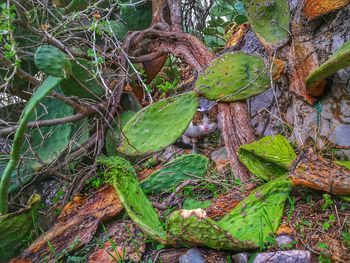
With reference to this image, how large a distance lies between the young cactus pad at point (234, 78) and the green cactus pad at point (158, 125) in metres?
0.09

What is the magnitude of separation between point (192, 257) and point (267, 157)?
52 cm

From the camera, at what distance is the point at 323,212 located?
1.54m

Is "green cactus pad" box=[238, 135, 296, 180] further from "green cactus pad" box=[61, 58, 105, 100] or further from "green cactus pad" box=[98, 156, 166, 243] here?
"green cactus pad" box=[61, 58, 105, 100]

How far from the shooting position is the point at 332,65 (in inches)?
63.5

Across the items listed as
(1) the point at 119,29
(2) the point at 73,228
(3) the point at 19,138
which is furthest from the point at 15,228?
(1) the point at 119,29

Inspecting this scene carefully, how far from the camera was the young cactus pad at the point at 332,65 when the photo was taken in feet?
5.04

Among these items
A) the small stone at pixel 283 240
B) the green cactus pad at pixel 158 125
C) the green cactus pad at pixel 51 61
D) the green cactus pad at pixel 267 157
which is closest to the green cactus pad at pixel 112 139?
the green cactus pad at pixel 158 125

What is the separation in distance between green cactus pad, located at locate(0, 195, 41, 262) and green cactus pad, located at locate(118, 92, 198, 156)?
1.45ft

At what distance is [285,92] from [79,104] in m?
0.99

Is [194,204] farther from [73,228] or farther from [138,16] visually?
[138,16]

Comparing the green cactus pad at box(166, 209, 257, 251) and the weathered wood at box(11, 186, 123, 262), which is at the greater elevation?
the green cactus pad at box(166, 209, 257, 251)

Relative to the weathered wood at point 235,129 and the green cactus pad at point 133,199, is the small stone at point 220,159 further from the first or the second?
the green cactus pad at point 133,199

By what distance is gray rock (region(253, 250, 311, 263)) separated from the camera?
132 centimetres

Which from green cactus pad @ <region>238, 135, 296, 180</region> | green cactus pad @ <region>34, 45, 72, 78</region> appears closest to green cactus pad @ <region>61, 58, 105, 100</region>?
green cactus pad @ <region>34, 45, 72, 78</region>
